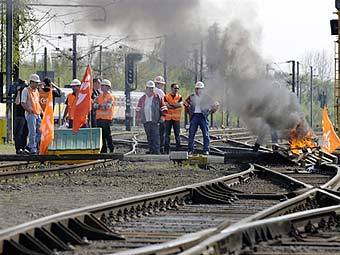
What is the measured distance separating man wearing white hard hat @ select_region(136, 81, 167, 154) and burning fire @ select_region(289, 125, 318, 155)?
3531 millimetres

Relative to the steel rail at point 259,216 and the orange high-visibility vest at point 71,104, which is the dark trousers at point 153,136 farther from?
the steel rail at point 259,216

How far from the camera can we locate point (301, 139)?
2230cm

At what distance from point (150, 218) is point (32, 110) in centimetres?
1242

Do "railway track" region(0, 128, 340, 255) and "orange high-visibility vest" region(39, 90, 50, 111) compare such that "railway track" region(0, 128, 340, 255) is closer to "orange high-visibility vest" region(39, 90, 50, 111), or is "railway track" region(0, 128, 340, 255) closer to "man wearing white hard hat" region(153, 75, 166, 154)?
"orange high-visibility vest" region(39, 90, 50, 111)

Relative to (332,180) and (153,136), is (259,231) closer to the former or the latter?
(332,180)

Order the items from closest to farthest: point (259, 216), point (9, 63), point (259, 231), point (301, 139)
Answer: point (259, 231), point (259, 216), point (301, 139), point (9, 63)

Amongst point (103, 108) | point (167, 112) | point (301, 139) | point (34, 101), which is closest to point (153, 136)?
point (167, 112)

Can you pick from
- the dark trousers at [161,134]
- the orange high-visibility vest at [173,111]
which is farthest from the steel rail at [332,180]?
the dark trousers at [161,134]

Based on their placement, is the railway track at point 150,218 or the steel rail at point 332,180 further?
the steel rail at point 332,180

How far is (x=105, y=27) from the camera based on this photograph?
76.3 ft

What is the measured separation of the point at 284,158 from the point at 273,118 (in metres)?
3.31

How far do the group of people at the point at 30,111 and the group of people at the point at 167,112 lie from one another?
255 cm

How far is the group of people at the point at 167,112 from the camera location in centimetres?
2381

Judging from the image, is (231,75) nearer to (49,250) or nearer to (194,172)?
(194,172)
